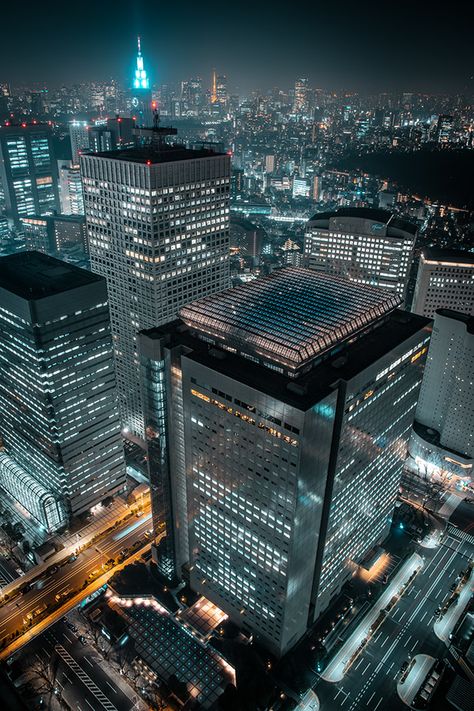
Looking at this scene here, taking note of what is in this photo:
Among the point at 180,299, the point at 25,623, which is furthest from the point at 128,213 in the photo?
the point at 25,623

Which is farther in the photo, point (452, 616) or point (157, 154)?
point (157, 154)

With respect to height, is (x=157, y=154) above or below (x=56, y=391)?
above

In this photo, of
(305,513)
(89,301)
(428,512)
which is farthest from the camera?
(428,512)

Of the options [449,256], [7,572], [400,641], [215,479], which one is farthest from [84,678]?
[449,256]

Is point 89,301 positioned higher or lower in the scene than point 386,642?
higher

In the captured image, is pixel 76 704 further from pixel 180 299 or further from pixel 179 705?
pixel 180 299

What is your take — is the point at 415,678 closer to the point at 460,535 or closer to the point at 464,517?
the point at 460,535

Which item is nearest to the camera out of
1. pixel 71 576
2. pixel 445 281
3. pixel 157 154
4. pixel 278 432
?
pixel 278 432

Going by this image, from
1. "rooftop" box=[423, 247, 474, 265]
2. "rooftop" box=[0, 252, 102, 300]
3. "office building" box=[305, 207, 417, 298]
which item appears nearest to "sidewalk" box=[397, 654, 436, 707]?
"rooftop" box=[0, 252, 102, 300]
